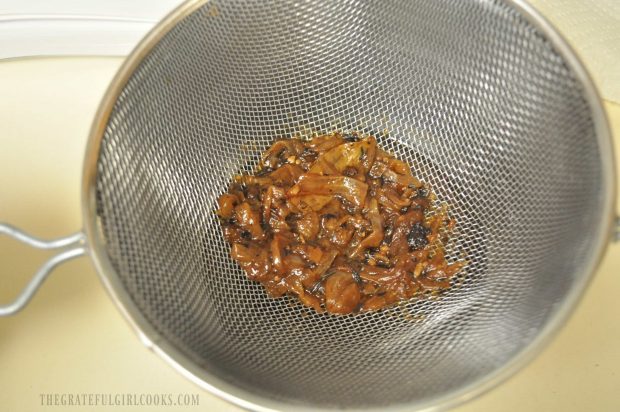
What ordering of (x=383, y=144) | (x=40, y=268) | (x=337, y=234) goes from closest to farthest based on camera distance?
(x=40, y=268)
(x=337, y=234)
(x=383, y=144)

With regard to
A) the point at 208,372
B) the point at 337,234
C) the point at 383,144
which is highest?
the point at 383,144

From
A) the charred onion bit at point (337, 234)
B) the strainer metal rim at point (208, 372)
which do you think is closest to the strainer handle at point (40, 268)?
the strainer metal rim at point (208, 372)

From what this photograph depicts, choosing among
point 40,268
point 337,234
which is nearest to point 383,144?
point 337,234

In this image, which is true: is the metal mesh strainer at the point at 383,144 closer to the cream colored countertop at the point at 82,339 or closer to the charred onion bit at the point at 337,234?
the charred onion bit at the point at 337,234

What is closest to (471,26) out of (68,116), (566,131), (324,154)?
(566,131)

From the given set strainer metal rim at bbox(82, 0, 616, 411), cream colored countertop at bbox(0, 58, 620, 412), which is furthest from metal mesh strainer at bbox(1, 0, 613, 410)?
cream colored countertop at bbox(0, 58, 620, 412)

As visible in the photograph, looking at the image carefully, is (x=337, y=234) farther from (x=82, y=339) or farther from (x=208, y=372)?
(x=82, y=339)

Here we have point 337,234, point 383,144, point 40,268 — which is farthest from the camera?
point 383,144
